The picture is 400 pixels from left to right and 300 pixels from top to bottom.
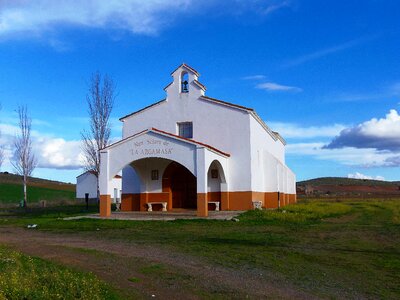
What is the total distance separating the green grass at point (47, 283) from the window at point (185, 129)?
794 inches

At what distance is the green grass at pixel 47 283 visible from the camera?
6568 mm

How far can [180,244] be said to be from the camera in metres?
13.7

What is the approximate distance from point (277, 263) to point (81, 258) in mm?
4432

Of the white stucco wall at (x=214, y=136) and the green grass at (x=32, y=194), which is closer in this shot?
the white stucco wall at (x=214, y=136)

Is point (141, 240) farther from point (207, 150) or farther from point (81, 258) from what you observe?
point (207, 150)

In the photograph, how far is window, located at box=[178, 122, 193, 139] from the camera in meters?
28.9

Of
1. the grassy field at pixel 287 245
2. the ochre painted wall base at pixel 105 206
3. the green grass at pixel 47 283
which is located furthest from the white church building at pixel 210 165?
the green grass at pixel 47 283

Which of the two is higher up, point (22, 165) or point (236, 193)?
point (22, 165)

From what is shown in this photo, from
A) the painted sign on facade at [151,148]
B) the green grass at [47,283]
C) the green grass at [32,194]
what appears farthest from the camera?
the green grass at [32,194]

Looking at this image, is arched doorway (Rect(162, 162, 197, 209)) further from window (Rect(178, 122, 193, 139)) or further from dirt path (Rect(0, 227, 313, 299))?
dirt path (Rect(0, 227, 313, 299))

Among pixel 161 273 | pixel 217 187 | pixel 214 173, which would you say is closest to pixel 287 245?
pixel 161 273

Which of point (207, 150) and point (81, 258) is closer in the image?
point (81, 258)

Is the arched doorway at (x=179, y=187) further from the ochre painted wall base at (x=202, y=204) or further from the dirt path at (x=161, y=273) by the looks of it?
the dirt path at (x=161, y=273)

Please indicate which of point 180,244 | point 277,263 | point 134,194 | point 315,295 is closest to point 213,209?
point 134,194
